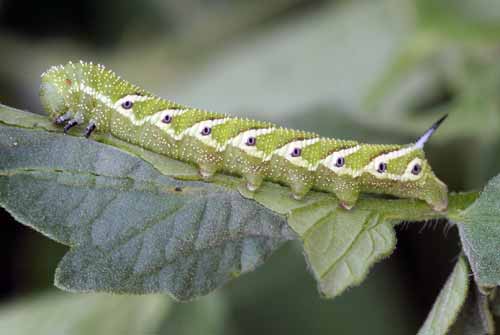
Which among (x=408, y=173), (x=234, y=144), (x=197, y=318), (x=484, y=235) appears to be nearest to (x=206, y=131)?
(x=234, y=144)

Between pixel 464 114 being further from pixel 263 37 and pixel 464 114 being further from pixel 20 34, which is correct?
pixel 20 34

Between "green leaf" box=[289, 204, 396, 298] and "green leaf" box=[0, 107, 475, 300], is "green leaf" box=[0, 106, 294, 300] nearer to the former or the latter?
"green leaf" box=[0, 107, 475, 300]

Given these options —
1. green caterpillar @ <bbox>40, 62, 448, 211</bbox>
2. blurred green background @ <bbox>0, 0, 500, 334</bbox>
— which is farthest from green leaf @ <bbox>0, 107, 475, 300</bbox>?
blurred green background @ <bbox>0, 0, 500, 334</bbox>

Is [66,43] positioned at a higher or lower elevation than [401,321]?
higher

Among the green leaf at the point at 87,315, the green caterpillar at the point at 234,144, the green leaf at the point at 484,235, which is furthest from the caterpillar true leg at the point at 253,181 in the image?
the green leaf at the point at 87,315

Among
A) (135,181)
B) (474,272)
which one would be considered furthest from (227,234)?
(474,272)
